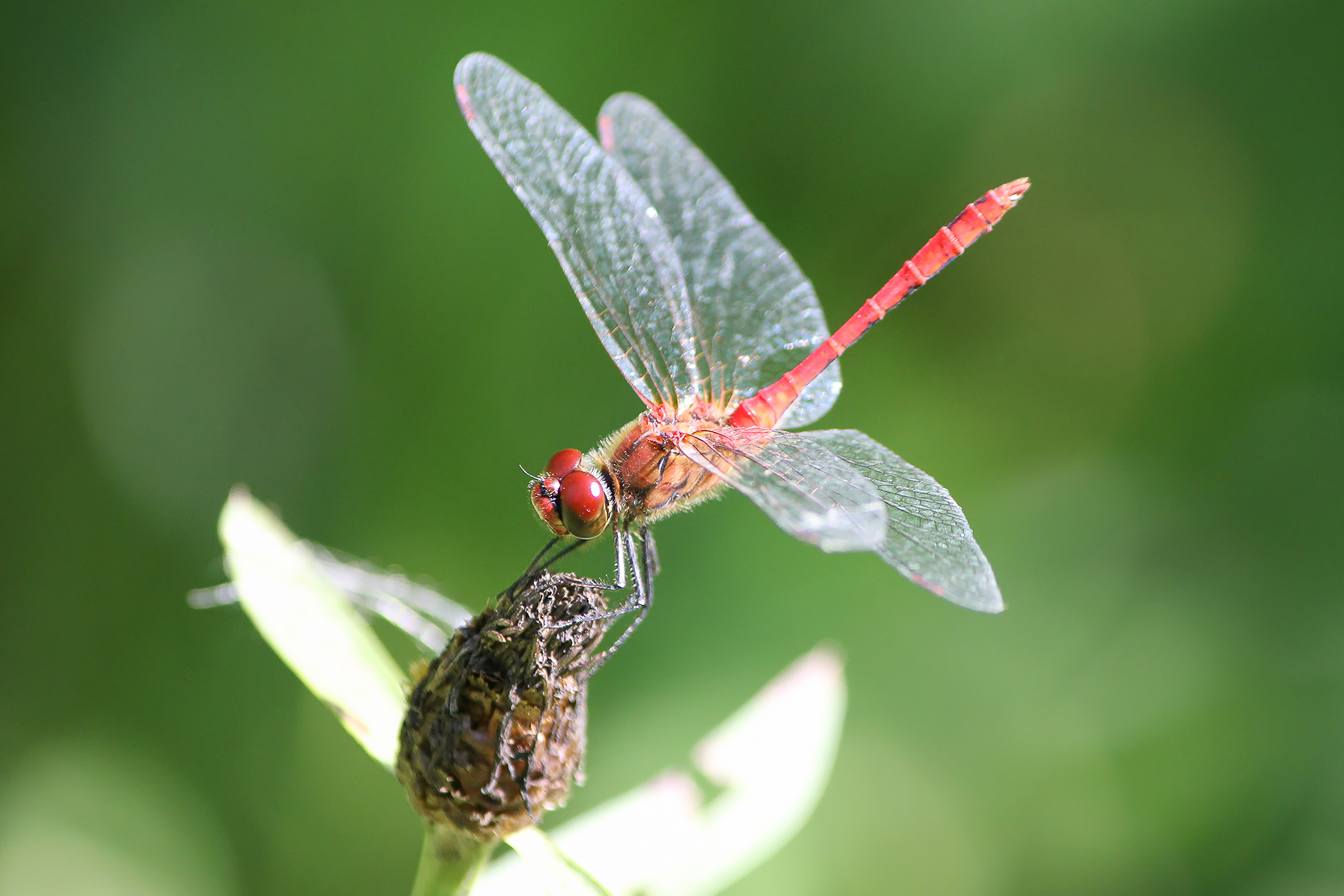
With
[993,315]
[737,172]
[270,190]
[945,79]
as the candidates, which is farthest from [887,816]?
[270,190]

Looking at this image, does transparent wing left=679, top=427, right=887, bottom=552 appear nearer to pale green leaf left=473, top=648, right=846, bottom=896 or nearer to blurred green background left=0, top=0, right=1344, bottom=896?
pale green leaf left=473, top=648, right=846, bottom=896

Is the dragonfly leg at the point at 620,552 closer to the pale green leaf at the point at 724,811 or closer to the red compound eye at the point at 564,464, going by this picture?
the red compound eye at the point at 564,464

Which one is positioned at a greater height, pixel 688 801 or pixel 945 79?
pixel 945 79

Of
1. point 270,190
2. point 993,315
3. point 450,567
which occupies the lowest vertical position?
point 993,315

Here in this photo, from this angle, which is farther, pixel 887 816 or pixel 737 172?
pixel 737 172

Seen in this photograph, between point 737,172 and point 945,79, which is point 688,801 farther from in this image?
point 945,79
